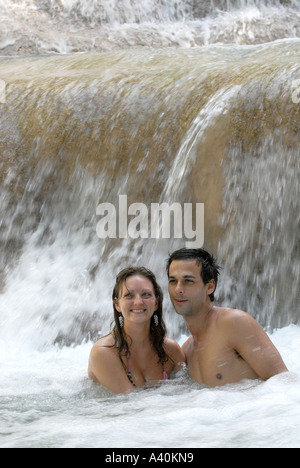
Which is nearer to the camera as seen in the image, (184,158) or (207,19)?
(184,158)

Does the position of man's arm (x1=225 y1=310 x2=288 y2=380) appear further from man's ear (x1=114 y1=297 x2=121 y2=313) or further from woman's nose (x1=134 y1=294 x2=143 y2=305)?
man's ear (x1=114 y1=297 x2=121 y2=313)

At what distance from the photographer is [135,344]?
158 inches

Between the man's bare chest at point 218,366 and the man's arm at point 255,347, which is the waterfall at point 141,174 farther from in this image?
the man's arm at point 255,347

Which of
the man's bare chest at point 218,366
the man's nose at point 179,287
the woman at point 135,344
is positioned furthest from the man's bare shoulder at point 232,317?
the woman at point 135,344

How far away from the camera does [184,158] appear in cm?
602

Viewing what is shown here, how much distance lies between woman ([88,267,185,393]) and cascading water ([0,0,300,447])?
103mm

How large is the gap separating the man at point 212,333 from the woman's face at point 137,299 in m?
0.11

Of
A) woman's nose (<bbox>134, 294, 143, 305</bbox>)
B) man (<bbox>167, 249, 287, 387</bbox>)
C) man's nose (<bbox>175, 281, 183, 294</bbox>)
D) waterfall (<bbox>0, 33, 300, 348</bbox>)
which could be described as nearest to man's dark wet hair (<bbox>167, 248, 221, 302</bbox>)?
man (<bbox>167, 249, 287, 387</bbox>)

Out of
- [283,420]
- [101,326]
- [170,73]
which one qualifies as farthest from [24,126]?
[283,420]

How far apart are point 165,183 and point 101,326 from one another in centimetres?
126

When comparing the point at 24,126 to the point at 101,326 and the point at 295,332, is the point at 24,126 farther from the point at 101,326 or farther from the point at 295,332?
the point at 295,332

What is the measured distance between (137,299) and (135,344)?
260mm

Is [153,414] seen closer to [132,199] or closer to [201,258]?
[201,258]

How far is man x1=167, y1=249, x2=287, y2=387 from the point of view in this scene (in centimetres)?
378
